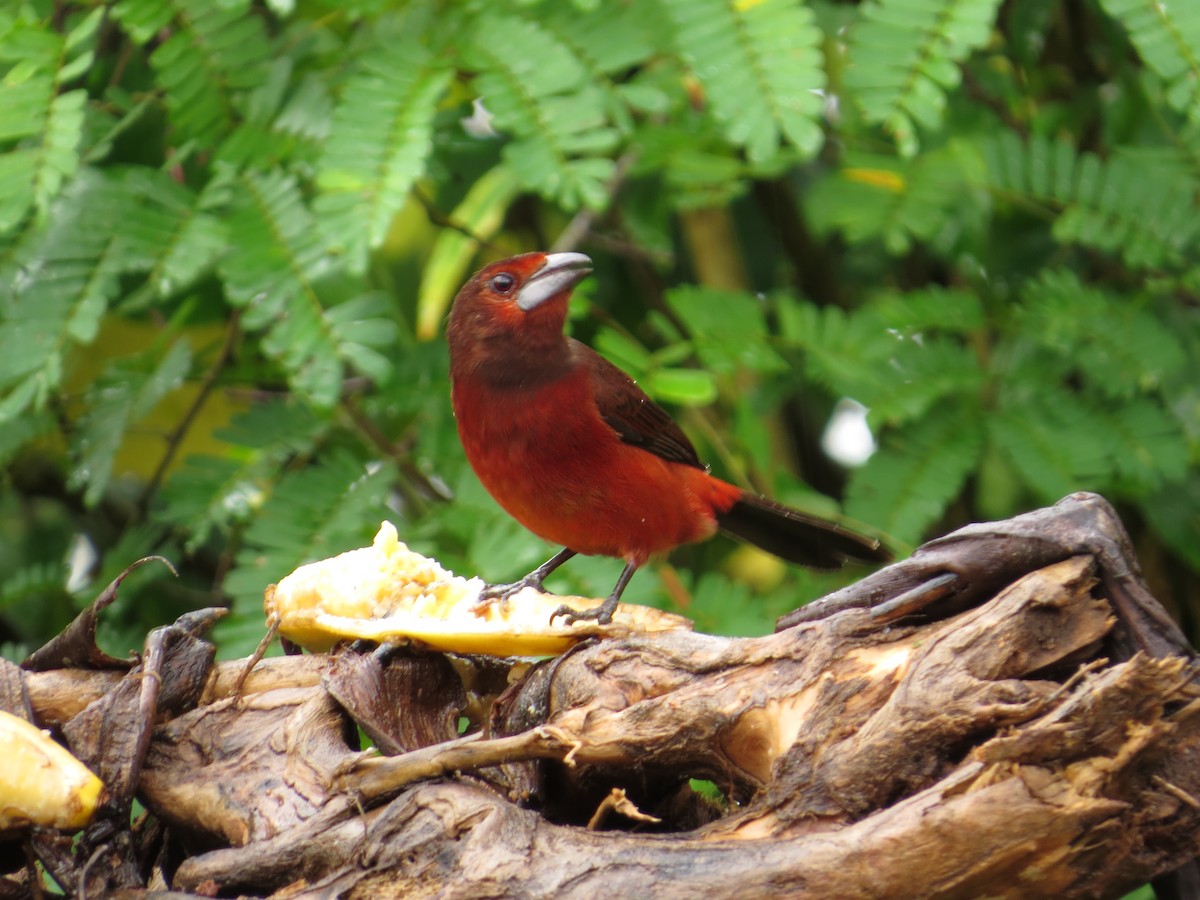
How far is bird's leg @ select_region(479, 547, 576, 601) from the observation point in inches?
114

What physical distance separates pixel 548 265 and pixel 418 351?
0.67 metres

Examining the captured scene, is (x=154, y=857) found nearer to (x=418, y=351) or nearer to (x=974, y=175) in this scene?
(x=418, y=351)

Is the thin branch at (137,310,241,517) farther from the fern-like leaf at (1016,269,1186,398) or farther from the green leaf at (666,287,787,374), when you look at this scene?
the fern-like leaf at (1016,269,1186,398)

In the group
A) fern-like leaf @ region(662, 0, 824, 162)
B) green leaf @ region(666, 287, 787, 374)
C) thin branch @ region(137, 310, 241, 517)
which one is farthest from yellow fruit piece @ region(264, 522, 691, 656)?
thin branch @ region(137, 310, 241, 517)

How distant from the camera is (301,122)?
135 inches

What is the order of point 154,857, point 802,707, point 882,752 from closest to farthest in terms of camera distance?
point 882,752, point 802,707, point 154,857

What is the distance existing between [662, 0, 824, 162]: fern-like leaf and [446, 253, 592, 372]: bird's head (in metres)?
0.58

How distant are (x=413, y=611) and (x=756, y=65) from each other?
1391 millimetres

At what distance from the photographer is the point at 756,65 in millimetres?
3047

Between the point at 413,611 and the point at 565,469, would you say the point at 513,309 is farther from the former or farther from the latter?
the point at 413,611

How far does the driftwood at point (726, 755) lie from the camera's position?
1.62 meters

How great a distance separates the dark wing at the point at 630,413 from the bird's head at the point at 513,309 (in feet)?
0.46

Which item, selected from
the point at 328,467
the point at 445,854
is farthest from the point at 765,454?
the point at 445,854

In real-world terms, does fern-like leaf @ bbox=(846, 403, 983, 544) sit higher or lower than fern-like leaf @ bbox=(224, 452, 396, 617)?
lower
